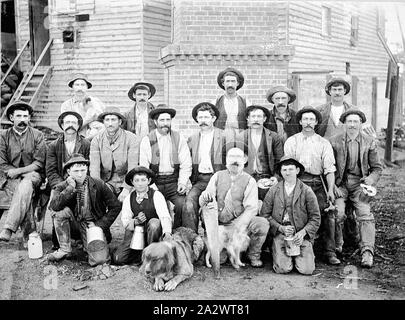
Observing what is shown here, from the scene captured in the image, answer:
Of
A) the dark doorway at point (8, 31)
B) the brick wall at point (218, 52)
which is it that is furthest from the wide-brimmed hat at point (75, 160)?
the dark doorway at point (8, 31)

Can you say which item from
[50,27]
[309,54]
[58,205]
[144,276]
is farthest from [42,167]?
[309,54]

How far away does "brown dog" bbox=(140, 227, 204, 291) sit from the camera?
428 cm

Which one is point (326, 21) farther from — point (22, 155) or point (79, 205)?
point (79, 205)

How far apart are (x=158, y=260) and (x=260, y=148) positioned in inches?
77.6

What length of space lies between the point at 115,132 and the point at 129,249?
5.04 ft

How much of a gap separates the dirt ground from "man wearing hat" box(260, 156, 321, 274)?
15 cm

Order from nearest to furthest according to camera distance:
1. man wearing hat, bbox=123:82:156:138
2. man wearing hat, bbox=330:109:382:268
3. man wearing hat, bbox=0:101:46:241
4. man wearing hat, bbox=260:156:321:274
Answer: man wearing hat, bbox=260:156:321:274 → man wearing hat, bbox=330:109:382:268 → man wearing hat, bbox=0:101:46:241 → man wearing hat, bbox=123:82:156:138

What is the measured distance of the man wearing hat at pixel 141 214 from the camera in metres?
4.74

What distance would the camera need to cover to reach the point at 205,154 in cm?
545

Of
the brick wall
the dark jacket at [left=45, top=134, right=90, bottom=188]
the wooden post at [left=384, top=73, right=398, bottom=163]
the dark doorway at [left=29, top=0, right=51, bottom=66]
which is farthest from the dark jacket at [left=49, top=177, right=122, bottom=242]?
the wooden post at [left=384, top=73, right=398, bottom=163]

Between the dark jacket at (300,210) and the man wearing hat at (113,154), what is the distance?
5.93 ft

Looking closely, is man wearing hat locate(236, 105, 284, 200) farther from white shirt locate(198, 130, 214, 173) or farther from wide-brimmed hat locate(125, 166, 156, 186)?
wide-brimmed hat locate(125, 166, 156, 186)
